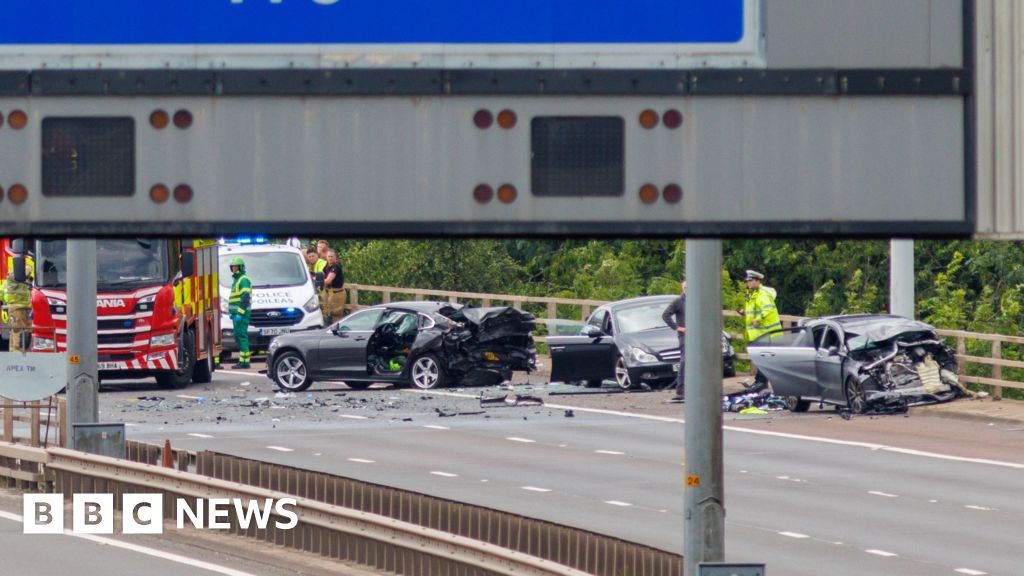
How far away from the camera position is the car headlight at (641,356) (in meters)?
31.3

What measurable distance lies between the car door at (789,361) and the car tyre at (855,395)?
0.45m

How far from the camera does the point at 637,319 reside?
31.4 metres

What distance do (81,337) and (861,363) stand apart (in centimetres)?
1080

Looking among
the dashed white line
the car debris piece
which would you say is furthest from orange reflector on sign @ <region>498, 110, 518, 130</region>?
the car debris piece

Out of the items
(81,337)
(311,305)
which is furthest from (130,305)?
(81,337)

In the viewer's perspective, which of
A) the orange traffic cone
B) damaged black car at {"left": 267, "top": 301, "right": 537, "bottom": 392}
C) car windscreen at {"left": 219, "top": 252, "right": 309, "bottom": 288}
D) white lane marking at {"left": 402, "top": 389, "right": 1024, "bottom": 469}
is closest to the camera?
Result: the orange traffic cone

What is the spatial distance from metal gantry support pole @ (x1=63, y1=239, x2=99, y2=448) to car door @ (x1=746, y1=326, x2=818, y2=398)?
33.7 feet

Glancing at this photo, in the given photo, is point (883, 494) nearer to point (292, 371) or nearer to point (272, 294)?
point (292, 371)

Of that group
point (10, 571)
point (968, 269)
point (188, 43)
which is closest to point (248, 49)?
point (188, 43)

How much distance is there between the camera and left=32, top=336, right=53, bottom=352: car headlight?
32344 millimetres

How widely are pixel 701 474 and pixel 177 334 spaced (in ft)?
58.7

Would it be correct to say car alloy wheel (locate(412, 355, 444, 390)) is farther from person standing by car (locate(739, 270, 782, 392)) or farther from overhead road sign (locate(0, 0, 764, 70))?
overhead road sign (locate(0, 0, 764, 70))

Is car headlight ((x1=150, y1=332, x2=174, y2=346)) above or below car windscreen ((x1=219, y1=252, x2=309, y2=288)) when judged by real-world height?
below

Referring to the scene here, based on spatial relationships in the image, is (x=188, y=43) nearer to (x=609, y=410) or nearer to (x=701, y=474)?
(x=701, y=474)
